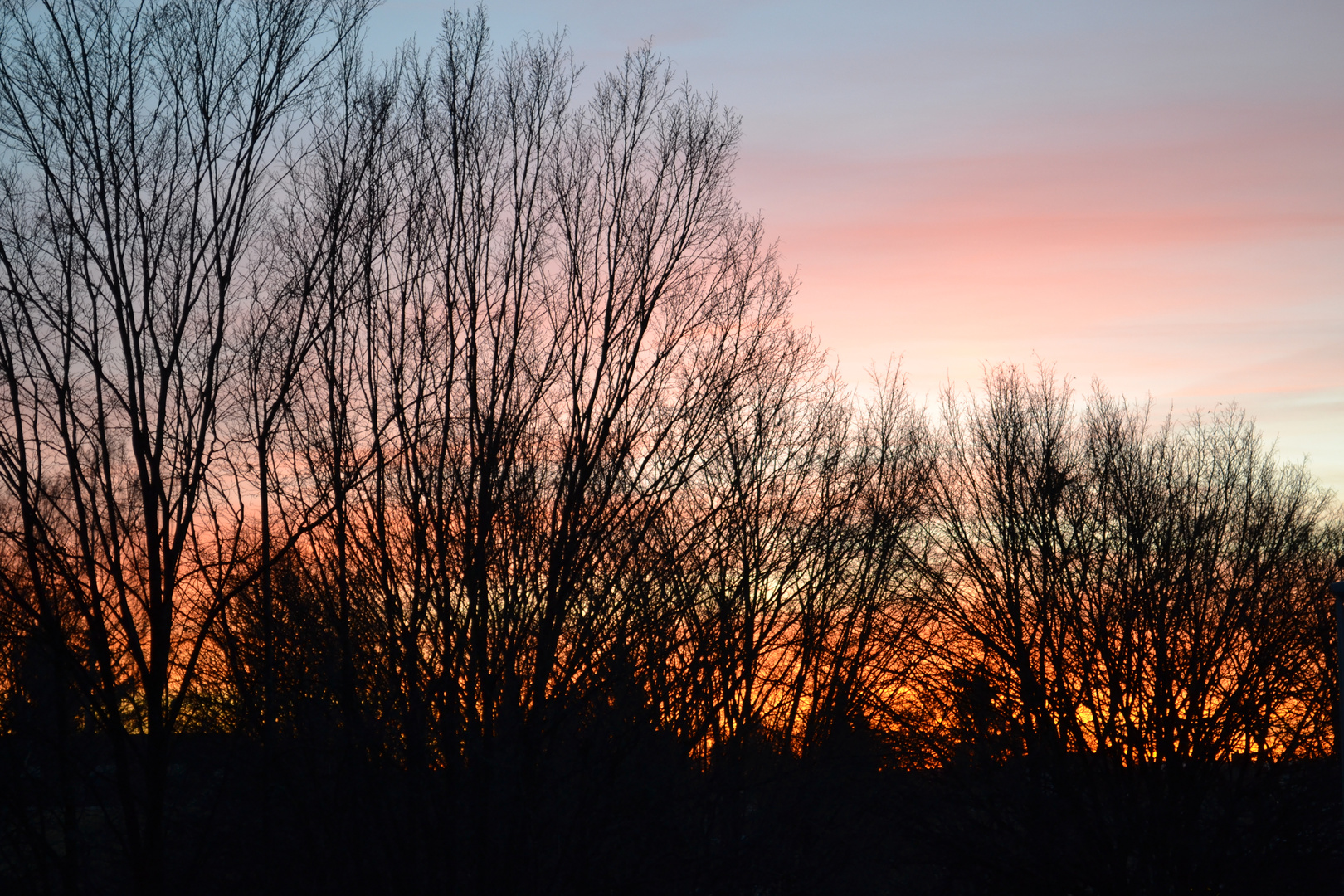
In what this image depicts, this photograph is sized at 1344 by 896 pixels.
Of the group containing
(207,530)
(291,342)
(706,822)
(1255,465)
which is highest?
(1255,465)

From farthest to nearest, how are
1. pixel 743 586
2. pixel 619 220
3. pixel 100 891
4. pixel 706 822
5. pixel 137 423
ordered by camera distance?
pixel 743 586
pixel 706 822
pixel 619 220
pixel 100 891
pixel 137 423

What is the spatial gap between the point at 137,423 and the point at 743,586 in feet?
42.1

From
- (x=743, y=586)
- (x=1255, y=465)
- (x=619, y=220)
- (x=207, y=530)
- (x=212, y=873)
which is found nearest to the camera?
(x=207, y=530)

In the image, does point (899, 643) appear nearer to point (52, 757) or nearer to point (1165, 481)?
point (1165, 481)

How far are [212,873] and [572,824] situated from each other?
3.39 metres

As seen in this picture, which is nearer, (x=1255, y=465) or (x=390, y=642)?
(x=390, y=642)

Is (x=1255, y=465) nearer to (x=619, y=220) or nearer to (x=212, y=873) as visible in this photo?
(x=619, y=220)

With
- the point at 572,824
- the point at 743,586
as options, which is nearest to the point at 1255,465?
the point at 743,586

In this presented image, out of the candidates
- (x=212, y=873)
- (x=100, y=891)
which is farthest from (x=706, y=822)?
(x=100, y=891)

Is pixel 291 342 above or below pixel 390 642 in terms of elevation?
above

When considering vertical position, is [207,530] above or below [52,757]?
above

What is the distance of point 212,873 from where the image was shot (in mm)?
9586

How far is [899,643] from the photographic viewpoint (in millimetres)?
22344

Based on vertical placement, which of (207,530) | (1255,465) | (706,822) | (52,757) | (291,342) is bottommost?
(706,822)
